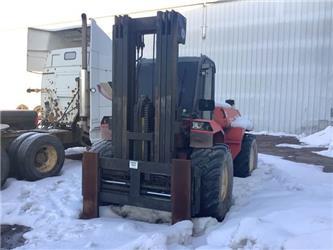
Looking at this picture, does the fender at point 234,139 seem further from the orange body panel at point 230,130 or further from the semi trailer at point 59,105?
the semi trailer at point 59,105

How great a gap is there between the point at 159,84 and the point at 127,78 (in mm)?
458

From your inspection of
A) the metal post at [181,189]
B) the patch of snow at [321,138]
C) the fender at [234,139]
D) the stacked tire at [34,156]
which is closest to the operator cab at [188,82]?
the metal post at [181,189]

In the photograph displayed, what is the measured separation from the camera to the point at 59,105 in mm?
9500

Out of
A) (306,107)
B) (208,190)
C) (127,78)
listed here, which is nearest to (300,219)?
(208,190)

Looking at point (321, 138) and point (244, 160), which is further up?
point (244, 160)

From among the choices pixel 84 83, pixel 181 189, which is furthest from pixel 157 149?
pixel 84 83

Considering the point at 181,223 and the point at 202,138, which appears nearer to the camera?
the point at 181,223

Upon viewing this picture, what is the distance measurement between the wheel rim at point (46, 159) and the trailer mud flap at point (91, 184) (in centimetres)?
230

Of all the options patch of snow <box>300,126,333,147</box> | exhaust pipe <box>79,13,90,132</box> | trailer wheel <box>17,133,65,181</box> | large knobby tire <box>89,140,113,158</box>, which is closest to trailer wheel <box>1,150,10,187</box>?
trailer wheel <box>17,133,65,181</box>

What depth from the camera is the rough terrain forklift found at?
15.7 ft

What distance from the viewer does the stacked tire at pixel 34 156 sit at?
6844mm

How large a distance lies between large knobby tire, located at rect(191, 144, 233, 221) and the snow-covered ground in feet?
0.51

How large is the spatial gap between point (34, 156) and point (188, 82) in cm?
299

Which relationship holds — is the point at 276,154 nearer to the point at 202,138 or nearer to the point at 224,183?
the point at 224,183
